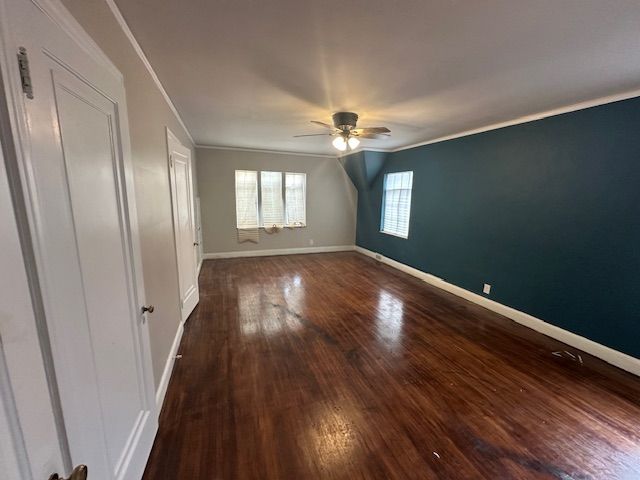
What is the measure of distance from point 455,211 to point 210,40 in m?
3.86

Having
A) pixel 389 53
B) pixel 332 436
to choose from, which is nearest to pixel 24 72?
pixel 389 53

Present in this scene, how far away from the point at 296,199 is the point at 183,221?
355 cm

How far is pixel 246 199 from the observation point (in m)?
6.03

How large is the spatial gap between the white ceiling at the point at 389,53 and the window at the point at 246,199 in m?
2.94

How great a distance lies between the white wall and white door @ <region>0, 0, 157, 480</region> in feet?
15.2

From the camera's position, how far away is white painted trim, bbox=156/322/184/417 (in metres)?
1.86

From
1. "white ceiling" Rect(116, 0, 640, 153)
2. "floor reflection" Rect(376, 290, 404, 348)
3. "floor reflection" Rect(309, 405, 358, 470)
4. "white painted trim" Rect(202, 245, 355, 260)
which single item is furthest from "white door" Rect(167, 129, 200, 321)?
"white painted trim" Rect(202, 245, 355, 260)

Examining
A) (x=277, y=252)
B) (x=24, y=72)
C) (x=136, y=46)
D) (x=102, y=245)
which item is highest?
(x=136, y=46)

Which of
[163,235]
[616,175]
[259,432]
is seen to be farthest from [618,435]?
[163,235]

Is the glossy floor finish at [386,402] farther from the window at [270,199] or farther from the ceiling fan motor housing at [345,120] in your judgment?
the window at [270,199]

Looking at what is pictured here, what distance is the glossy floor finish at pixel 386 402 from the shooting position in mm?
1552

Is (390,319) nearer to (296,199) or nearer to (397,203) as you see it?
(397,203)

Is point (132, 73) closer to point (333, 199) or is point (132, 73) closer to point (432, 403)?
point (432, 403)

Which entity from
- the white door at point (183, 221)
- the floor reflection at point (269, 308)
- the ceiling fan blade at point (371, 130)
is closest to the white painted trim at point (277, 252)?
the floor reflection at point (269, 308)
